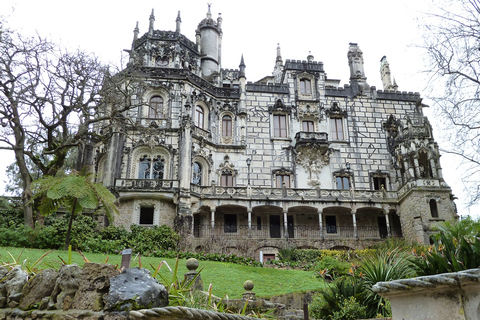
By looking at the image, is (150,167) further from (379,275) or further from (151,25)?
(379,275)

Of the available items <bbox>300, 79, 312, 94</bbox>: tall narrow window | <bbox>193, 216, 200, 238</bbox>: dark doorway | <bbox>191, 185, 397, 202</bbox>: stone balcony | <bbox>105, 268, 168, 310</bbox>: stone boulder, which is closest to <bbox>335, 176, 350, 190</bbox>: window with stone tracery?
<bbox>191, 185, 397, 202</bbox>: stone balcony

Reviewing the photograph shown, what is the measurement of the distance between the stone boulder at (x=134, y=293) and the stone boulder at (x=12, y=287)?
2199 millimetres

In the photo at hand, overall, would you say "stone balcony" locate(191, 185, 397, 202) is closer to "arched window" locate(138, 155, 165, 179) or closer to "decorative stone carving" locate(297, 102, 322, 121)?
"arched window" locate(138, 155, 165, 179)

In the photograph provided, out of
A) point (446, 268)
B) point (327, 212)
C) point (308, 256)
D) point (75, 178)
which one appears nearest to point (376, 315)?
point (446, 268)

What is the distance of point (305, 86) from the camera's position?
37375 mm

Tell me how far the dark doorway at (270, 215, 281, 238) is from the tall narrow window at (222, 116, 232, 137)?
25.7 feet

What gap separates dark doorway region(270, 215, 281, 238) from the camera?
1243 inches

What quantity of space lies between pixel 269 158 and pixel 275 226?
18.6 feet

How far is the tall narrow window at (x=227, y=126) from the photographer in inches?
1363

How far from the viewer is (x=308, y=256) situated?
2561cm

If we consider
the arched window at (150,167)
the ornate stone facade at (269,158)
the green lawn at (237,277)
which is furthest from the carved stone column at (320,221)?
the arched window at (150,167)

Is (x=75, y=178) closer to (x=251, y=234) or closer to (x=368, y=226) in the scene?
(x=251, y=234)

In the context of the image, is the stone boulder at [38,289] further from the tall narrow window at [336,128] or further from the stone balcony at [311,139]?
the tall narrow window at [336,128]

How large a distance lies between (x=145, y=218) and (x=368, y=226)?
670 inches
